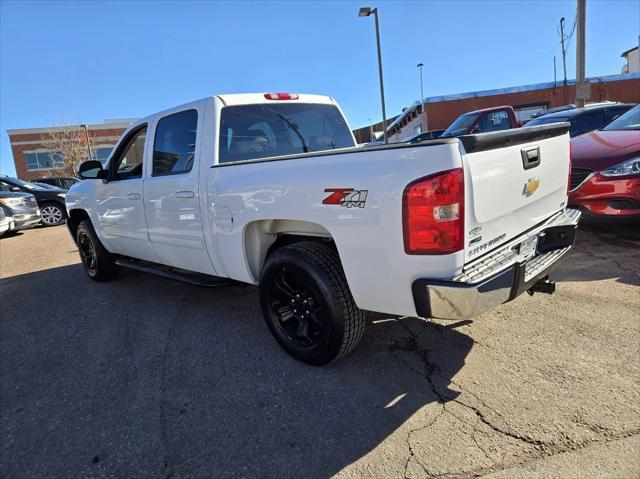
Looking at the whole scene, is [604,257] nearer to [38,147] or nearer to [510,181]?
[510,181]

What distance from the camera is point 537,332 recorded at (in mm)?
3297

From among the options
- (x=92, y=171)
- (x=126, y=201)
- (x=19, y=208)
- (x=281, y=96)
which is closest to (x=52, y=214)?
(x=19, y=208)

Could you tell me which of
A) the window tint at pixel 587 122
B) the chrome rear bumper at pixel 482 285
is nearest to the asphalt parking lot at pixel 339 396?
the chrome rear bumper at pixel 482 285

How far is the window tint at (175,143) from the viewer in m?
3.76

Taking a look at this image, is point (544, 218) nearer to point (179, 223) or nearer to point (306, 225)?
point (306, 225)

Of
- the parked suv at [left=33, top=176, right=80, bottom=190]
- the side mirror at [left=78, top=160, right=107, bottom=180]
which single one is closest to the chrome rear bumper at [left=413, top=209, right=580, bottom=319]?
the side mirror at [left=78, top=160, right=107, bottom=180]

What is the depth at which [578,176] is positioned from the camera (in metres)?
5.08

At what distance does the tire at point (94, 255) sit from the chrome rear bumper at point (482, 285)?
4601 mm

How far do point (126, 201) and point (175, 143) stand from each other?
1044mm

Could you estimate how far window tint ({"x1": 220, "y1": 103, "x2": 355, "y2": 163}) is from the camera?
365 cm

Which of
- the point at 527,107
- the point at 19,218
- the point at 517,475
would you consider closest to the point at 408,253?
the point at 517,475

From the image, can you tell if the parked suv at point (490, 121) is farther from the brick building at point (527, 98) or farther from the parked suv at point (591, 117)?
the brick building at point (527, 98)

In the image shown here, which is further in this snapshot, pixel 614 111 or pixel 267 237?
pixel 614 111

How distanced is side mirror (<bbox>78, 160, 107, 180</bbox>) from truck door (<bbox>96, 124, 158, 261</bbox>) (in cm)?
8
